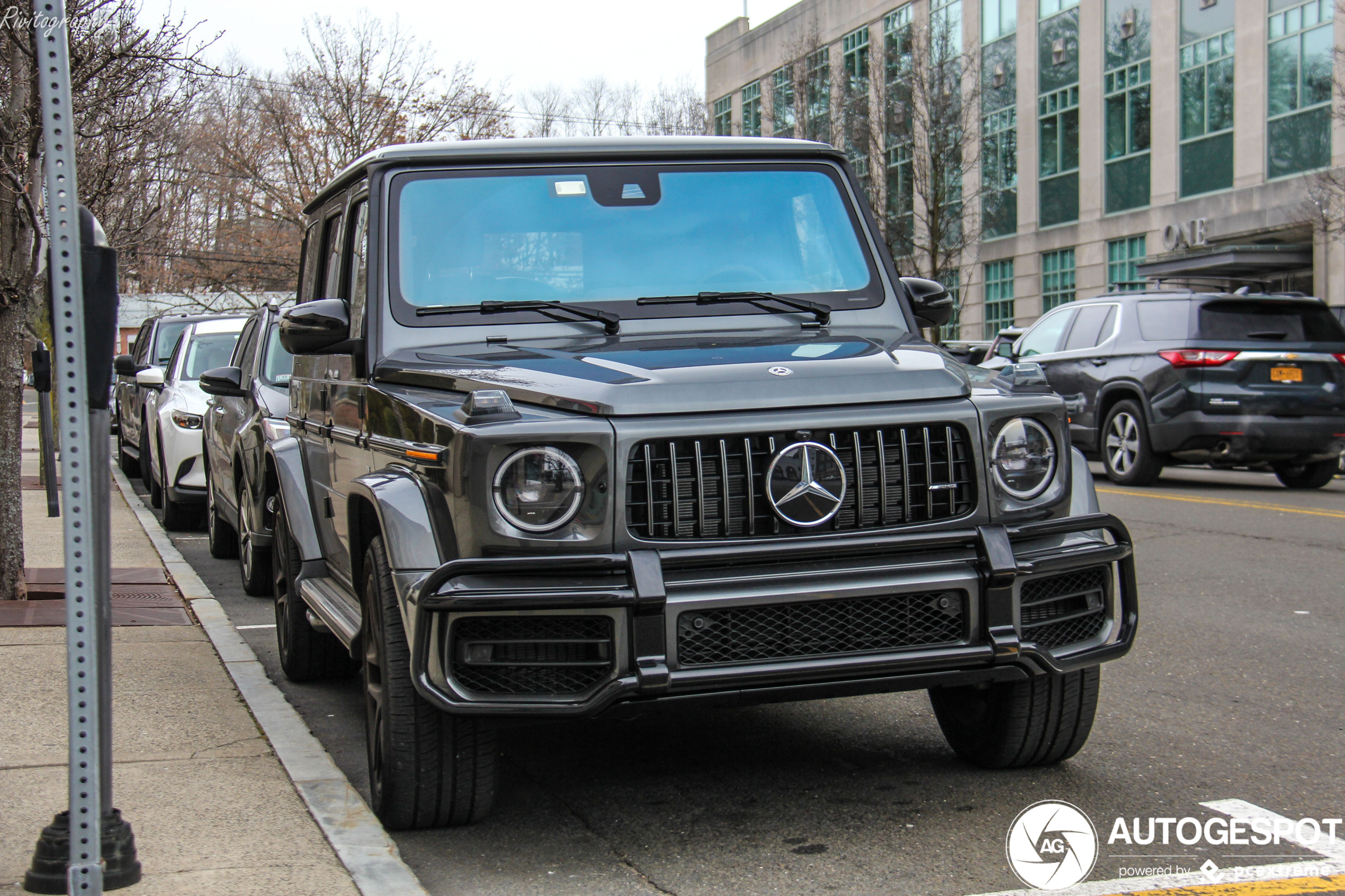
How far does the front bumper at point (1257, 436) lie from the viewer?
13.6 metres

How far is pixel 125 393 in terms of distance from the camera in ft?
55.9

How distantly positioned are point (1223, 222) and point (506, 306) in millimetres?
28699

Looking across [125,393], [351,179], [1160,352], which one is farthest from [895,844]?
[125,393]

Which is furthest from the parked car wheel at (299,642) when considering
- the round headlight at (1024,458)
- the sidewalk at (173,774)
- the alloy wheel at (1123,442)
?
the alloy wheel at (1123,442)

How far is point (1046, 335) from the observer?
1600 centimetres

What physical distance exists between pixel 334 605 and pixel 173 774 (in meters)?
0.76

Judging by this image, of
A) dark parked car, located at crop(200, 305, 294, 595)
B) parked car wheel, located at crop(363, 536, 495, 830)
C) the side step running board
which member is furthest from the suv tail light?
parked car wheel, located at crop(363, 536, 495, 830)

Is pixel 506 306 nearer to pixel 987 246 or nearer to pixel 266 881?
pixel 266 881

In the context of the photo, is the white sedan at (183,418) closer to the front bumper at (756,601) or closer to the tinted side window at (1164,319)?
the front bumper at (756,601)

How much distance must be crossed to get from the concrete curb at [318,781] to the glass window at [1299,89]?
1002 inches

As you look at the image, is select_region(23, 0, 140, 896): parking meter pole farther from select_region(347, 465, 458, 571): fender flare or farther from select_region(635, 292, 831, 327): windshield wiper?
select_region(635, 292, 831, 327): windshield wiper

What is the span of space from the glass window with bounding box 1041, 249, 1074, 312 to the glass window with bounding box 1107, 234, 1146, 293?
151 centimetres

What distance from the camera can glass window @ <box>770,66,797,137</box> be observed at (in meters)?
38.1

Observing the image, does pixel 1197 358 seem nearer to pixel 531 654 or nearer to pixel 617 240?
pixel 617 240
